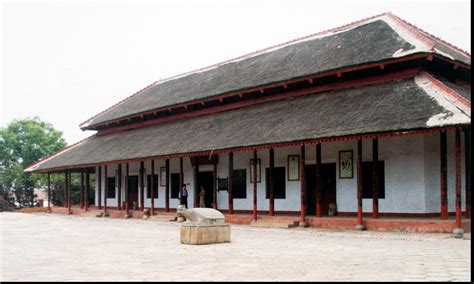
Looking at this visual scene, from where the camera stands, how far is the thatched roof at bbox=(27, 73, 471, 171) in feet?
48.2

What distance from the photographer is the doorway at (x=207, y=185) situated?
25.1 m

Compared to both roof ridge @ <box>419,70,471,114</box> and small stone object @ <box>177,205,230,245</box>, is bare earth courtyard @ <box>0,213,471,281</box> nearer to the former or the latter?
small stone object @ <box>177,205,230,245</box>

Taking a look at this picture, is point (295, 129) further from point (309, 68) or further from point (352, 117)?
point (309, 68)

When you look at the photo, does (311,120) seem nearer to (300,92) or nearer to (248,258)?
(300,92)

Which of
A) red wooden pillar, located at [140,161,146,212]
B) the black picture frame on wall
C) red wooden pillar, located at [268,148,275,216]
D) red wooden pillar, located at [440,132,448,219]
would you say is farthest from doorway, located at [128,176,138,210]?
red wooden pillar, located at [440,132,448,219]

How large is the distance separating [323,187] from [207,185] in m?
6.75

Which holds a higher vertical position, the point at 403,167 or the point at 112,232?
the point at 403,167

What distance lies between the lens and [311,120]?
18047mm

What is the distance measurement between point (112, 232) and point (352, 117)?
8121 millimetres

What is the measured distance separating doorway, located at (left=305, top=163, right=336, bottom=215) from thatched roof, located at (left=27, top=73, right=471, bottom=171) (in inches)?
87.4

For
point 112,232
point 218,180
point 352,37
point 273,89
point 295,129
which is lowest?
point 112,232

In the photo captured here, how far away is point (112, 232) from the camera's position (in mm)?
17812

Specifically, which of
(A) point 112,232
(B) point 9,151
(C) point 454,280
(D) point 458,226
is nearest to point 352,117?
(D) point 458,226

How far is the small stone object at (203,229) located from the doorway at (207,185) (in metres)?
11.5
